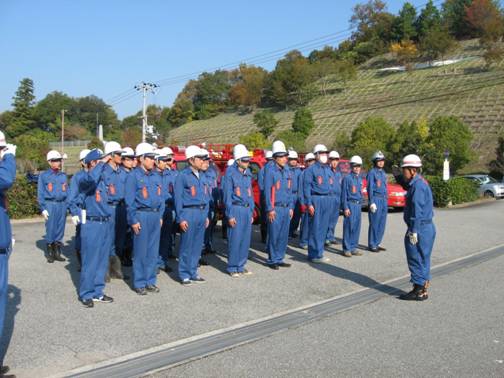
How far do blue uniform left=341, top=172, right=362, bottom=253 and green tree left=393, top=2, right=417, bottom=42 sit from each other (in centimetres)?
10146

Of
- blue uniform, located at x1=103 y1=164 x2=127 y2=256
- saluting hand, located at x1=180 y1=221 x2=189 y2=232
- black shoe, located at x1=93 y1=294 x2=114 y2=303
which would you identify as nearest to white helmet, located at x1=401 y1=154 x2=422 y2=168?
saluting hand, located at x1=180 y1=221 x2=189 y2=232

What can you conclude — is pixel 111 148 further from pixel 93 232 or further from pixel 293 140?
pixel 293 140

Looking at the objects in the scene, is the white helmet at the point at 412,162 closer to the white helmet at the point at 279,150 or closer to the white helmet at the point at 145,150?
the white helmet at the point at 279,150

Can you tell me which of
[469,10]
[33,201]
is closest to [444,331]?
[33,201]

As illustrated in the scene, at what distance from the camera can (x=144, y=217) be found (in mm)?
7605

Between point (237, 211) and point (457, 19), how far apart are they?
4236 inches

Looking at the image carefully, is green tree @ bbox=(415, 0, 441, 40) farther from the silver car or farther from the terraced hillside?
the silver car

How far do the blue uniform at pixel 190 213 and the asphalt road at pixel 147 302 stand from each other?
15.6 inches

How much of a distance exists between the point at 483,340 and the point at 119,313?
4253 millimetres

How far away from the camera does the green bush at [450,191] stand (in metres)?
23.1

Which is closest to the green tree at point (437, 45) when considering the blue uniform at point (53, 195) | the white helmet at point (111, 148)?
the blue uniform at point (53, 195)

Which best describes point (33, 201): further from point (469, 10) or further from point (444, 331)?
point (469, 10)

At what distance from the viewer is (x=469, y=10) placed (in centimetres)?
9662

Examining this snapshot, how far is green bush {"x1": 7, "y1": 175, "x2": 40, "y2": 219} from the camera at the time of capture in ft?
54.4
